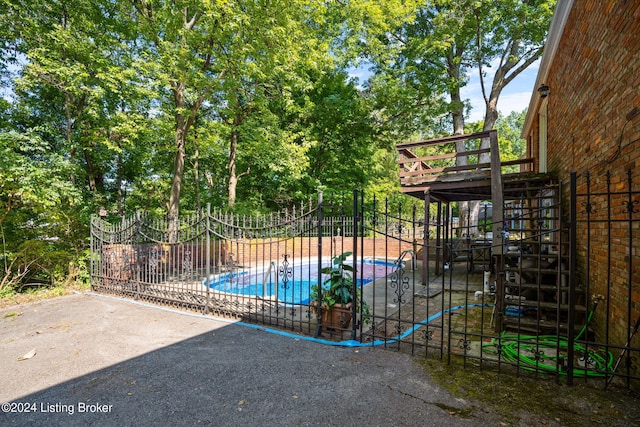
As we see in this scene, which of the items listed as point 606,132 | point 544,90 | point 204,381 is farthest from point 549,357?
point 544,90

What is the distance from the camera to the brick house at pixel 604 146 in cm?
304

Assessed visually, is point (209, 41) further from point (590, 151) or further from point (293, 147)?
point (590, 151)

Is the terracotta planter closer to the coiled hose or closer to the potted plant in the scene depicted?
the potted plant

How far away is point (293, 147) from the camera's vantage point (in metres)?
13.7

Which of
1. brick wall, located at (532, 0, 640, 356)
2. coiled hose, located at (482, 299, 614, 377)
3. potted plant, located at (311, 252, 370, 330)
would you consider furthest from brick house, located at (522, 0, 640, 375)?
potted plant, located at (311, 252, 370, 330)

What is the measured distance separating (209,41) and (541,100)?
966 centimetres

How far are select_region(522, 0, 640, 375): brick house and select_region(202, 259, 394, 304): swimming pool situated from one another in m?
2.62

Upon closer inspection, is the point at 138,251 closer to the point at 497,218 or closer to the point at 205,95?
the point at 205,95

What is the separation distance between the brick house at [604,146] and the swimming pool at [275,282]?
262 centimetres

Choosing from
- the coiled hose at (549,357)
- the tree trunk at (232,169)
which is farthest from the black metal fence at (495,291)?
the tree trunk at (232,169)

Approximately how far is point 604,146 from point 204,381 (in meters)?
5.51

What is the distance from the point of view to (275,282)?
518 centimetres

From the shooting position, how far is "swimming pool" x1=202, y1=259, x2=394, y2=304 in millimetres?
4846

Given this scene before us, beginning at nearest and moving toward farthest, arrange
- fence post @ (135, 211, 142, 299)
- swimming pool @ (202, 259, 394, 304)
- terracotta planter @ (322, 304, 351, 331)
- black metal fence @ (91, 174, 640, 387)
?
black metal fence @ (91, 174, 640, 387) → terracotta planter @ (322, 304, 351, 331) → swimming pool @ (202, 259, 394, 304) → fence post @ (135, 211, 142, 299)
